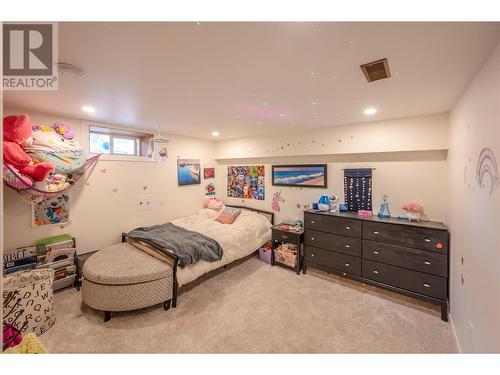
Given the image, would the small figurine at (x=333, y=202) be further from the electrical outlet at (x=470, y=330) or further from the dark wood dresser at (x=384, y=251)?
the electrical outlet at (x=470, y=330)

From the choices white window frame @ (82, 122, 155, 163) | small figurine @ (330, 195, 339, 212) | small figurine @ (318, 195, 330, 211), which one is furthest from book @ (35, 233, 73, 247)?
small figurine @ (330, 195, 339, 212)

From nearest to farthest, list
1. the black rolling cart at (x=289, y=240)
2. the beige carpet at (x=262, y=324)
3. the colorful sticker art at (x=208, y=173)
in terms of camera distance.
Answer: the beige carpet at (x=262, y=324)
the black rolling cart at (x=289, y=240)
the colorful sticker art at (x=208, y=173)

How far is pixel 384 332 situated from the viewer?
2154mm

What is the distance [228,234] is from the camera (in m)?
3.47

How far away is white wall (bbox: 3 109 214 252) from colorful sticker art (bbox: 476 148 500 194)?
4091mm

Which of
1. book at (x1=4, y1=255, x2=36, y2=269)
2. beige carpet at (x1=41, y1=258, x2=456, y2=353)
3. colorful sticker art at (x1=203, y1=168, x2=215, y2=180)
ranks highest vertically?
colorful sticker art at (x1=203, y1=168, x2=215, y2=180)

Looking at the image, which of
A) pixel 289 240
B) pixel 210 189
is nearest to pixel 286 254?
pixel 289 240

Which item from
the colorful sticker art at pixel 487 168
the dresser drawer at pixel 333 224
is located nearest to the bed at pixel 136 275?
the dresser drawer at pixel 333 224

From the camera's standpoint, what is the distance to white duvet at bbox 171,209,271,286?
280 cm

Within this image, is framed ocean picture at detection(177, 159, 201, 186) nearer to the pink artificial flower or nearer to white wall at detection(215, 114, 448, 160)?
white wall at detection(215, 114, 448, 160)

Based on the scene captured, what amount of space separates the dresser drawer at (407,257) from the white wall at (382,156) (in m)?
0.64

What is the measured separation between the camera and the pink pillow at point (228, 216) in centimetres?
414

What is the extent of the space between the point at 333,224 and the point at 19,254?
12.9ft

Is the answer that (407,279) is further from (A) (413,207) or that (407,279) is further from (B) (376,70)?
(B) (376,70)
